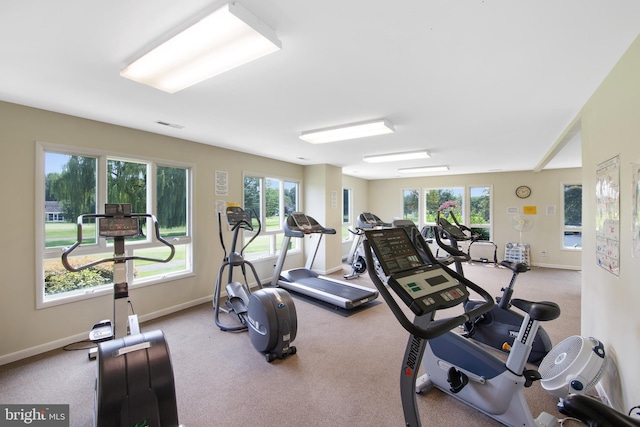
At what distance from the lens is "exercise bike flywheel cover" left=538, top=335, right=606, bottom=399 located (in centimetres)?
184

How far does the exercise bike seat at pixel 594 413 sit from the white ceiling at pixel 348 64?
152 cm

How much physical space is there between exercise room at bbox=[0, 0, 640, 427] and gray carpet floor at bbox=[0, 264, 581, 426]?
0.02 meters

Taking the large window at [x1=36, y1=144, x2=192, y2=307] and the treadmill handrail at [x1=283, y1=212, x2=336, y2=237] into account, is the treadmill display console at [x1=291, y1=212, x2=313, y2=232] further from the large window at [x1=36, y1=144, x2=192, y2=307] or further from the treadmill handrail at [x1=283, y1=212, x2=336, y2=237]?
the large window at [x1=36, y1=144, x2=192, y2=307]

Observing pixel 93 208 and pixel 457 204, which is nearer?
pixel 93 208

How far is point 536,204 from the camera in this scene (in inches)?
263

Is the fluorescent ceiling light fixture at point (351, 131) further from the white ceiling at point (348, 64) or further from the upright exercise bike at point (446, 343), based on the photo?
the upright exercise bike at point (446, 343)

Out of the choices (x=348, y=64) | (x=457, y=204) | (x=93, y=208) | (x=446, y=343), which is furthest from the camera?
(x=457, y=204)

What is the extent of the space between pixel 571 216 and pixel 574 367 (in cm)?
603

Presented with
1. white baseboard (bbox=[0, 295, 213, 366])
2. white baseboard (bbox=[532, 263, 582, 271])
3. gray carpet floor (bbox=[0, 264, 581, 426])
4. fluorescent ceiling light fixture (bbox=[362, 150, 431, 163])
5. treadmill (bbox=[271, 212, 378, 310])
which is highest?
fluorescent ceiling light fixture (bbox=[362, 150, 431, 163])

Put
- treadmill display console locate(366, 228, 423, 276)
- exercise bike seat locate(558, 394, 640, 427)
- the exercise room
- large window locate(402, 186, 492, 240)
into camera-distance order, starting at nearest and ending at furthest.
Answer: exercise bike seat locate(558, 394, 640, 427) → treadmill display console locate(366, 228, 423, 276) → the exercise room → large window locate(402, 186, 492, 240)

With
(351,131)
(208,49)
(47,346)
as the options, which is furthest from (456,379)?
(47,346)

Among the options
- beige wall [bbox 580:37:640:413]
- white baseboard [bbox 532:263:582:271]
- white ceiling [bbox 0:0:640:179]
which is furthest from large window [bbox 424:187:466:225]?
beige wall [bbox 580:37:640:413]

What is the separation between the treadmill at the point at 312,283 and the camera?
3.93m

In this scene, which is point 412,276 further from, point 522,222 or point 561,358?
point 522,222
